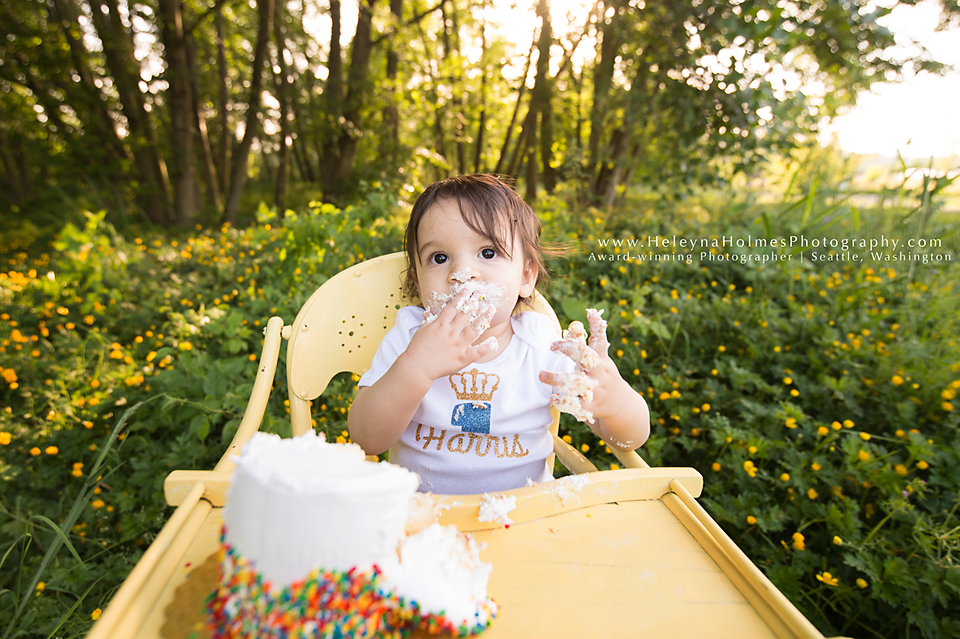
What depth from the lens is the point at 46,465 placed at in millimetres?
1984

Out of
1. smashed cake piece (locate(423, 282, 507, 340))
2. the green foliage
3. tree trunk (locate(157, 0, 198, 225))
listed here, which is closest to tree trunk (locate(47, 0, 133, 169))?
tree trunk (locate(157, 0, 198, 225))

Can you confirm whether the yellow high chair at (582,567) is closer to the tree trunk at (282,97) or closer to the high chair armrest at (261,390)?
the high chair armrest at (261,390)

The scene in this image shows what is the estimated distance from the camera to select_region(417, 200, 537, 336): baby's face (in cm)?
115

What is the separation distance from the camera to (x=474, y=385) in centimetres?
127

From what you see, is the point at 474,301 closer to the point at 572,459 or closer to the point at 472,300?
the point at 472,300

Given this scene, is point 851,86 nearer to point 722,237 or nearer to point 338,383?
point 722,237

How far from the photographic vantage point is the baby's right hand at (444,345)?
40.7 inches

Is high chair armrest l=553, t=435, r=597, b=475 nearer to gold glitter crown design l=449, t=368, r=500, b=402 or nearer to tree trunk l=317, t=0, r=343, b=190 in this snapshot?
gold glitter crown design l=449, t=368, r=500, b=402

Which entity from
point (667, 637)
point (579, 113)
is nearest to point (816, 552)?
point (667, 637)

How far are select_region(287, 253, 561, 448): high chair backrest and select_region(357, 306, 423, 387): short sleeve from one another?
16cm

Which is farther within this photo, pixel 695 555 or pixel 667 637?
pixel 695 555

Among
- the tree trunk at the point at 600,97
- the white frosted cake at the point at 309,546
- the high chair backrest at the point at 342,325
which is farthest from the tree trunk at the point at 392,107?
the white frosted cake at the point at 309,546

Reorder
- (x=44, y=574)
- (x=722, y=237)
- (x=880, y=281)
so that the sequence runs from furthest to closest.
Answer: (x=722, y=237)
(x=880, y=281)
(x=44, y=574)

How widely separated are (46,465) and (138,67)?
722 centimetres
